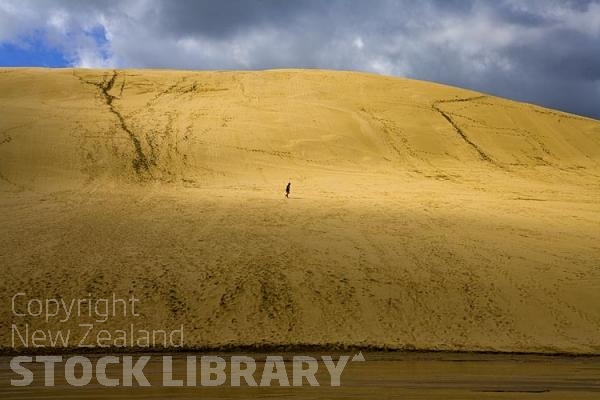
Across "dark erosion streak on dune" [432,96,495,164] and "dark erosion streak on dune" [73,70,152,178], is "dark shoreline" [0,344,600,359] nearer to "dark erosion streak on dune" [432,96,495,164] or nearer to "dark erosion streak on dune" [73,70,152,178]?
"dark erosion streak on dune" [73,70,152,178]

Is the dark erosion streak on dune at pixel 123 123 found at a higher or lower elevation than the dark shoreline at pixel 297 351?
higher

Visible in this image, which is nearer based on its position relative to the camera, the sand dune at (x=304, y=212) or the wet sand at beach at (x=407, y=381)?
the wet sand at beach at (x=407, y=381)

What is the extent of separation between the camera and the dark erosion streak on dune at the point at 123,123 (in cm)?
1262

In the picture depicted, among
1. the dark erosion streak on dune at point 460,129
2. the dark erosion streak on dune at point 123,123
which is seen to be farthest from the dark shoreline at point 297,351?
the dark erosion streak on dune at point 460,129

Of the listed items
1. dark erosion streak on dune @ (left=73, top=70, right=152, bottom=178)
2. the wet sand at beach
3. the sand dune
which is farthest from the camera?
dark erosion streak on dune @ (left=73, top=70, right=152, bottom=178)

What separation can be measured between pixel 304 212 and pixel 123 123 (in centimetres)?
898

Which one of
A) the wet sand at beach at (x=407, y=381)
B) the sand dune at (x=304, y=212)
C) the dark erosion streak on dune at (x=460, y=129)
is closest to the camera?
the wet sand at beach at (x=407, y=381)

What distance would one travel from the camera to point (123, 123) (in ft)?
50.7

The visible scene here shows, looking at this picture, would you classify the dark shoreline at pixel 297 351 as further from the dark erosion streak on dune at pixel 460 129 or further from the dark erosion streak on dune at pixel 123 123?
the dark erosion streak on dune at pixel 460 129

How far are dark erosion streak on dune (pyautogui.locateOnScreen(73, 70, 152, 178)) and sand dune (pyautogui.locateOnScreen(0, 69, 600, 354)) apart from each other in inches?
3.0

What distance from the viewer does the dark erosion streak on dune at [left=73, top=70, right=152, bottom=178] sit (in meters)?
12.6

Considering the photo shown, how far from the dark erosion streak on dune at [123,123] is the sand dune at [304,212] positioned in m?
0.08

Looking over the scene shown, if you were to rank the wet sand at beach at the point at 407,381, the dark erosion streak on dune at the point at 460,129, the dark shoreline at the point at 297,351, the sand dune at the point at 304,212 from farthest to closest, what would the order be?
the dark erosion streak on dune at the point at 460,129 → the sand dune at the point at 304,212 → the dark shoreline at the point at 297,351 → the wet sand at beach at the point at 407,381

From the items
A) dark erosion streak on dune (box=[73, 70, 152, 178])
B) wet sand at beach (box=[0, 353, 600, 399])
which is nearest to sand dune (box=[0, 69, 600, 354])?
dark erosion streak on dune (box=[73, 70, 152, 178])
